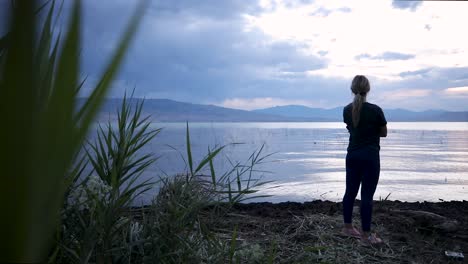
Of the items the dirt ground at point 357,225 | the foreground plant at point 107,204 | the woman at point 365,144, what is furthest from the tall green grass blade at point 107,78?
the woman at point 365,144

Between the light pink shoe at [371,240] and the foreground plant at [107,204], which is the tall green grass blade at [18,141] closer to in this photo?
the foreground plant at [107,204]

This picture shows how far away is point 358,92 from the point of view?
16.0 ft

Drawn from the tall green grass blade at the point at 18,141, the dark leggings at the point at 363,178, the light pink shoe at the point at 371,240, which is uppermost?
the tall green grass blade at the point at 18,141

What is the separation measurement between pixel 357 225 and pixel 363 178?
1.05 meters

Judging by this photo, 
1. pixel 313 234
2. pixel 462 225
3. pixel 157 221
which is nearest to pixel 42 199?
pixel 157 221

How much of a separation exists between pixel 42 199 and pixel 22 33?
98 mm

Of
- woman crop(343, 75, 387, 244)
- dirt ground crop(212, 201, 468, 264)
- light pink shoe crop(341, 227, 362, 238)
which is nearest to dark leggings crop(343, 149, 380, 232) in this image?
woman crop(343, 75, 387, 244)

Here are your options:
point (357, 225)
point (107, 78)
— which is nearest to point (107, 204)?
point (107, 78)

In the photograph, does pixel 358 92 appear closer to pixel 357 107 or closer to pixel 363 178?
pixel 357 107

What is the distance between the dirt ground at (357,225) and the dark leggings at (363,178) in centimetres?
32

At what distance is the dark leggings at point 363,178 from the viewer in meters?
4.89

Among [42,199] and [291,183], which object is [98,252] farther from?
[291,183]

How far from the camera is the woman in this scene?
191 inches

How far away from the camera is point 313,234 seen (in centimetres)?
493
